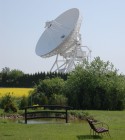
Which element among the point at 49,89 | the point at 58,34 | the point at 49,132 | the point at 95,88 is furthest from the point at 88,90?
the point at 58,34

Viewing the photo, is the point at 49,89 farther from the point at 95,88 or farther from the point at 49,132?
the point at 49,132

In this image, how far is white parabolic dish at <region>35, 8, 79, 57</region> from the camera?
65.5 meters

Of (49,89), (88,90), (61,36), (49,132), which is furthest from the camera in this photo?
(61,36)

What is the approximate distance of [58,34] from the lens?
69250mm

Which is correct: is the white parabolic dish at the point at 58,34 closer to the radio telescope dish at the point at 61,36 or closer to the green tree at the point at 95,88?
the radio telescope dish at the point at 61,36

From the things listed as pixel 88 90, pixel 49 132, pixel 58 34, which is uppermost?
pixel 58 34

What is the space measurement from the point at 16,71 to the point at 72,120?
93367mm

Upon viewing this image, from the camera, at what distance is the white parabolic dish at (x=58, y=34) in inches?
2580

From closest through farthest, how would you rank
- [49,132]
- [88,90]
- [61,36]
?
[49,132]
[88,90]
[61,36]

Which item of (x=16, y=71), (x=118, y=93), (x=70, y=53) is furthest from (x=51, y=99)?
(x=16, y=71)

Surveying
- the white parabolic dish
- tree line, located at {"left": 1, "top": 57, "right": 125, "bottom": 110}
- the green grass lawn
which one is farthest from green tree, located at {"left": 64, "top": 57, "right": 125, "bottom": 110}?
the white parabolic dish

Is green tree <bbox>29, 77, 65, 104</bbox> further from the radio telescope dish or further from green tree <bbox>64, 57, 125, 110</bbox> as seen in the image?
the radio telescope dish

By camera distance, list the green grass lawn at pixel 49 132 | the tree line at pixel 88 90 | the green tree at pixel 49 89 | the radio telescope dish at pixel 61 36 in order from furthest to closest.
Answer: the radio telescope dish at pixel 61 36
the green tree at pixel 49 89
the tree line at pixel 88 90
the green grass lawn at pixel 49 132

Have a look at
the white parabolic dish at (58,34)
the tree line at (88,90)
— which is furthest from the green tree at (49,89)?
the white parabolic dish at (58,34)
